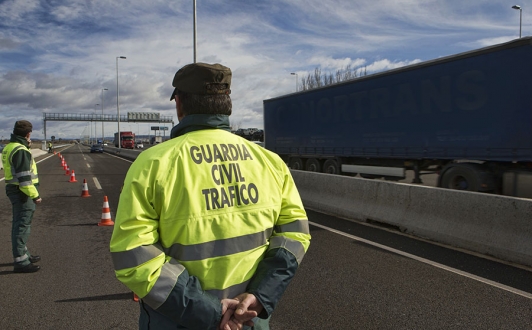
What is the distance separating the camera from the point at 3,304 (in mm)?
4324

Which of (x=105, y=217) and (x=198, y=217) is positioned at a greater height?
(x=198, y=217)

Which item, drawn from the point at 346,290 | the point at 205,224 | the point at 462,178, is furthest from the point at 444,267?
the point at 462,178

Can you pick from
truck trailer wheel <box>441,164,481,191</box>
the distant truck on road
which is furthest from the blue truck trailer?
the distant truck on road

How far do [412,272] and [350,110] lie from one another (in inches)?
400

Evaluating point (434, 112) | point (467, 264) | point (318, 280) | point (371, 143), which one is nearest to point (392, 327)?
point (318, 280)

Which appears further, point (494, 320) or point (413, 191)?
point (413, 191)

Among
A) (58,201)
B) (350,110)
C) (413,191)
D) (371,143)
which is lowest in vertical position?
(58,201)

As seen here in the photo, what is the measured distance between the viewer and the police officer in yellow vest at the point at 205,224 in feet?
5.38

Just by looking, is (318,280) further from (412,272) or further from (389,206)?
(389,206)

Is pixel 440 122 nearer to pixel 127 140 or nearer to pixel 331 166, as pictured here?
pixel 331 166

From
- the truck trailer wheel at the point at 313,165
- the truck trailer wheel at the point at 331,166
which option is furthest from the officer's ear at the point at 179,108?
the truck trailer wheel at the point at 313,165

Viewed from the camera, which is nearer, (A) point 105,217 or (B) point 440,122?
(A) point 105,217

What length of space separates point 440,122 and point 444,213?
16.8 ft

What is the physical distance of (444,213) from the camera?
22.1 feet
